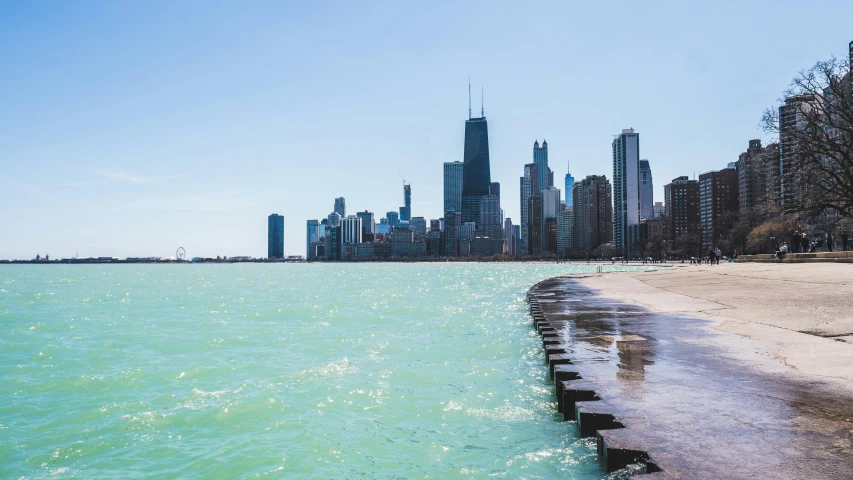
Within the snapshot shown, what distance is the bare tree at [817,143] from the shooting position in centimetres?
3089

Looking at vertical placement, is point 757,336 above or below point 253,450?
above

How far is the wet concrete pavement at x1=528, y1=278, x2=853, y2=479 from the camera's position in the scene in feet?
14.2

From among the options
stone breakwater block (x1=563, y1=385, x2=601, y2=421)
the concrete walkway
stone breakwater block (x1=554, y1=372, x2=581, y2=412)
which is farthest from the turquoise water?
the concrete walkway

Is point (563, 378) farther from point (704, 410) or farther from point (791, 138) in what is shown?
point (791, 138)

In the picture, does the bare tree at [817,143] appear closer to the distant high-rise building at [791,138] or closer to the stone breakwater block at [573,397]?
the distant high-rise building at [791,138]

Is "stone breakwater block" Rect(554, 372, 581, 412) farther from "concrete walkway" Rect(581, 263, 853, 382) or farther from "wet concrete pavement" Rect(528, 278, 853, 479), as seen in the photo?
"concrete walkway" Rect(581, 263, 853, 382)

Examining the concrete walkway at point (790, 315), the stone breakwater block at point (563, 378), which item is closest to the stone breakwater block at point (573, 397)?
the stone breakwater block at point (563, 378)

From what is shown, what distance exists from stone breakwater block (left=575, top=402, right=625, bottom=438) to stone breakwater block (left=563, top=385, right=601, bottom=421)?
33 centimetres

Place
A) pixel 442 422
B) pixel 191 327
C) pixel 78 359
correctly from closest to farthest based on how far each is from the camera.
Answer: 1. pixel 442 422
2. pixel 78 359
3. pixel 191 327

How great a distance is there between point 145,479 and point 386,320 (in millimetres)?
19637

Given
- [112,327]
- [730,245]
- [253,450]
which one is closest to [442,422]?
[253,450]

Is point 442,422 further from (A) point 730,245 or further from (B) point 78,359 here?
(A) point 730,245

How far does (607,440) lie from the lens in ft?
16.9

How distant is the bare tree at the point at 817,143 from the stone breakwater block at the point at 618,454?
32.5 m
